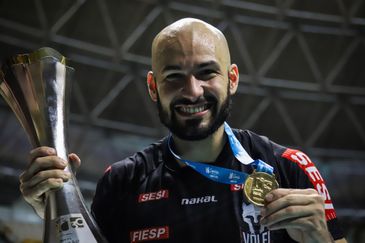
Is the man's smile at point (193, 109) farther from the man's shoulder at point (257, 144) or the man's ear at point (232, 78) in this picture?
the man's shoulder at point (257, 144)

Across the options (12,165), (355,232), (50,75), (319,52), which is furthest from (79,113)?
(50,75)

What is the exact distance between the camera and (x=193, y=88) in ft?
9.28

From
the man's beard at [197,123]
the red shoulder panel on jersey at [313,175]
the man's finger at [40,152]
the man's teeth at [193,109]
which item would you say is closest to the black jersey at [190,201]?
the red shoulder panel on jersey at [313,175]

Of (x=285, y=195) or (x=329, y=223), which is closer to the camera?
(x=285, y=195)

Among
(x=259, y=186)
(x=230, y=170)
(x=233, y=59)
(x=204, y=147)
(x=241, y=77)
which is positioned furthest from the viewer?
(x=233, y=59)

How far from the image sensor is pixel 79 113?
13977 millimetres

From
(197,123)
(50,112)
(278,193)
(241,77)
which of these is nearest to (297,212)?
(278,193)

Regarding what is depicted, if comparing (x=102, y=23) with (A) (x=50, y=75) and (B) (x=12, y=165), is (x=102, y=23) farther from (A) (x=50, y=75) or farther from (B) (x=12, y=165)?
(A) (x=50, y=75)

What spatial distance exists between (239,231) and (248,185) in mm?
349

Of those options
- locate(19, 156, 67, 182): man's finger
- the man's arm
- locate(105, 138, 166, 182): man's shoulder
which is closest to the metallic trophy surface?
locate(19, 156, 67, 182): man's finger

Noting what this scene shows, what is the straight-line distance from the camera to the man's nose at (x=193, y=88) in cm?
281

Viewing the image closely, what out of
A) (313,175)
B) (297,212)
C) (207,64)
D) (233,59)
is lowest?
(297,212)

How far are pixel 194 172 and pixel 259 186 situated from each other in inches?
22.5

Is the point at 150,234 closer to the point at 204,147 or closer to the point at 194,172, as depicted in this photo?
the point at 194,172
